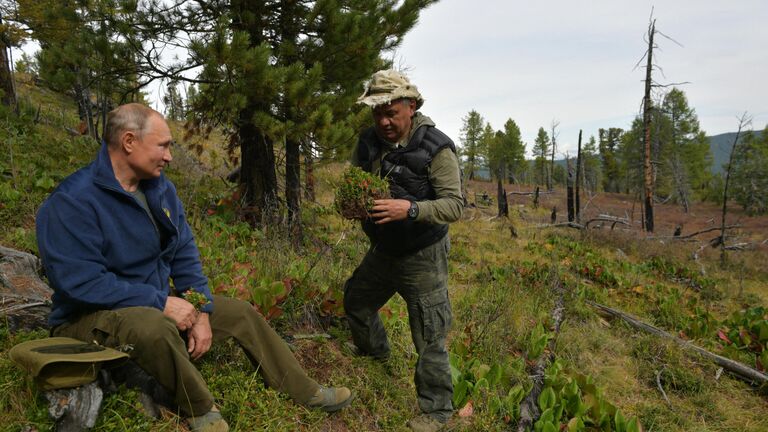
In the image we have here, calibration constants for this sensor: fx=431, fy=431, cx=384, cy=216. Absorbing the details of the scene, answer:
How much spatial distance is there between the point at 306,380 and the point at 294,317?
1.13 metres

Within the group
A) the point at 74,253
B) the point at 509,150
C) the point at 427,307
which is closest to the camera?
the point at 74,253

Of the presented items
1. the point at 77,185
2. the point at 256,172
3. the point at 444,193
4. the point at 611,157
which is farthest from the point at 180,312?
the point at 611,157

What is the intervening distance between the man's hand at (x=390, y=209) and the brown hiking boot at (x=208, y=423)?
134 cm

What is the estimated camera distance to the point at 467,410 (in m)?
3.37

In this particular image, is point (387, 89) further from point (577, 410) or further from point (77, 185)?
point (577, 410)

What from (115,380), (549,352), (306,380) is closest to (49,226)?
(115,380)

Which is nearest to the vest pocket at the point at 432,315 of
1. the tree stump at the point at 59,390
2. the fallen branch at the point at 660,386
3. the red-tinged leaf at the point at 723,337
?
the tree stump at the point at 59,390

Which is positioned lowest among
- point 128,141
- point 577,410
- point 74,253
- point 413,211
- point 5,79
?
point 577,410

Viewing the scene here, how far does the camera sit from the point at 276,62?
20.9 ft

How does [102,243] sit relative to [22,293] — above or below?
above

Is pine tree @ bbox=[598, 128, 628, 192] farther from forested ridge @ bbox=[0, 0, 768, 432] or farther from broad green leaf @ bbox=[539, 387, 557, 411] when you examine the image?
broad green leaf @ bbox=[539, 387, 557, 411]

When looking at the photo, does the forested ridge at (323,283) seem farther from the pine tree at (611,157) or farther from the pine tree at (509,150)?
Answer: the pine tree at (611,157)

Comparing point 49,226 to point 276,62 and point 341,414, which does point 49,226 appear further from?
point 276,62

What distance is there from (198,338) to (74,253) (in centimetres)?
75
